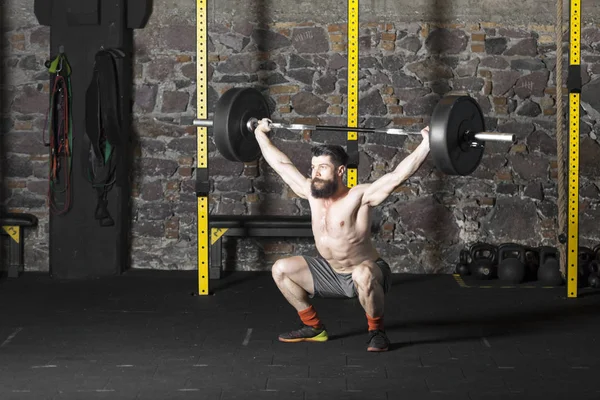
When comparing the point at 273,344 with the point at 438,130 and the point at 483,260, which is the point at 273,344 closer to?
the point at 438,130

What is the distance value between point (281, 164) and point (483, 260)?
2303mm

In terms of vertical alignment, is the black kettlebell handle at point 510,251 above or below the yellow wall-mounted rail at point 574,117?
below

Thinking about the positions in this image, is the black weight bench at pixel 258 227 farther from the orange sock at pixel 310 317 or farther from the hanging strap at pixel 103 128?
the orange sock at pixel 310 317

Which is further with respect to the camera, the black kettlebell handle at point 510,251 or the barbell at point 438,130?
the black kettlebell handle at point 510,251

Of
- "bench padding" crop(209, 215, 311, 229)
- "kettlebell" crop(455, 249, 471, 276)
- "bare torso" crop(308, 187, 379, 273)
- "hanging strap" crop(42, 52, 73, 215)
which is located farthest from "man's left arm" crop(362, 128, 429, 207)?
"hanging strap" crop(42, 52, 73, 215)

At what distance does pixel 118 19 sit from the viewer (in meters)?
6.80

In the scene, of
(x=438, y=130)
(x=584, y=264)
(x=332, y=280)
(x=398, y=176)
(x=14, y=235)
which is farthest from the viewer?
(x=14, y=235)

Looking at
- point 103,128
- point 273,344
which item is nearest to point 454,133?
point 273,344

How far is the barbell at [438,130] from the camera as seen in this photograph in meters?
4.40

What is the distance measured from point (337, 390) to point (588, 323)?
6.55 ft

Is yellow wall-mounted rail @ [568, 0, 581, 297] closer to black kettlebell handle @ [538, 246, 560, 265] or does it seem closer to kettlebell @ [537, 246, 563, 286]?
kettlebell @ [537, 246, 563, 286]

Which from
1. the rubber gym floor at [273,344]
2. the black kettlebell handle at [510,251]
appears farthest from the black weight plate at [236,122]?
the black kettlebell handle at [510,251]

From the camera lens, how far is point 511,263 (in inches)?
259

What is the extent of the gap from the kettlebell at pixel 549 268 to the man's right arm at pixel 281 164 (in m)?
2.31
